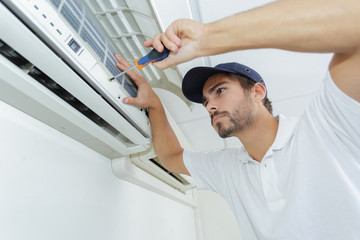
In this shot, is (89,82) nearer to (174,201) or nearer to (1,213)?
(1,213)

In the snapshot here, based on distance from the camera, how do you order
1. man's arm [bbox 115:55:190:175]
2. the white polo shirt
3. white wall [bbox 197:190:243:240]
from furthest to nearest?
white wall [bbox 197:190:243:240]
man's arm [bbox 115:55:190:175]
the white polo shirt

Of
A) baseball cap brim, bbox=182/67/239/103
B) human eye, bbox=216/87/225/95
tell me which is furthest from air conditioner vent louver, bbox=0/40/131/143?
human eye, bbox=216/87/225/95

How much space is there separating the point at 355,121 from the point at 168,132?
86 cm

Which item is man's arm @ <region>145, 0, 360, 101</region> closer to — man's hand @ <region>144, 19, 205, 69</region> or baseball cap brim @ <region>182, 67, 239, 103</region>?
man's hand @ <region>144, 19, 205, 69</region>

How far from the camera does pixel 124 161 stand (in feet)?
4.05

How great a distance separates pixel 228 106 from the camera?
114 centimetres

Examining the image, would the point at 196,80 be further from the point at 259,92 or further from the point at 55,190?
the point at 55,190

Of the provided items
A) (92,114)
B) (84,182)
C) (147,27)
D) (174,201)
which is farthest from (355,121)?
(174,201)

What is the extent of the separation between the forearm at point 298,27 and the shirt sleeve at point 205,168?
83 centimetres

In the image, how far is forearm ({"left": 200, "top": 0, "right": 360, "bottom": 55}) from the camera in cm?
54

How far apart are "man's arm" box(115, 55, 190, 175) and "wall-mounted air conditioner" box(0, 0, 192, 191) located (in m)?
0.04

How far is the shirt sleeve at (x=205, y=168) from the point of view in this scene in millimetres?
1321

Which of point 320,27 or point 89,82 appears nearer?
point 320,27

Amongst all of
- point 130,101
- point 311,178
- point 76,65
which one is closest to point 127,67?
point 130,101
